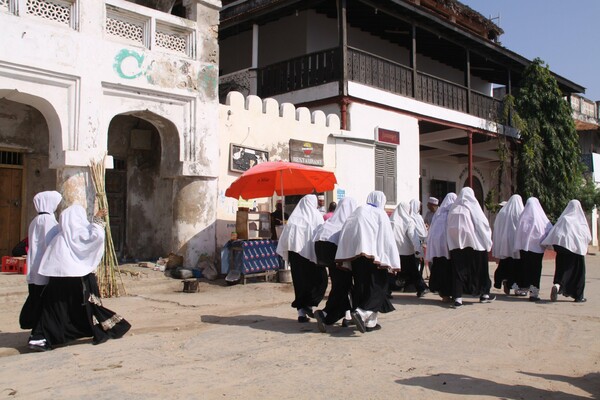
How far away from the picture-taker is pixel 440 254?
7902mm

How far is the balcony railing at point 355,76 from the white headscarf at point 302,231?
7127 millimetres

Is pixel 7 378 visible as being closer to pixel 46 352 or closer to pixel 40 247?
pixel 46 352

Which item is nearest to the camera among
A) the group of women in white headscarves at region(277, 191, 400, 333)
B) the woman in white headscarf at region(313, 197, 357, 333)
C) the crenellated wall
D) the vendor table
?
the group of women in white headscarves at region(277, 191, 400, 333)

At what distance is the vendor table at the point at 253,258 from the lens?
928 centimetres

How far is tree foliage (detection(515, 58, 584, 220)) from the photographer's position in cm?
1741

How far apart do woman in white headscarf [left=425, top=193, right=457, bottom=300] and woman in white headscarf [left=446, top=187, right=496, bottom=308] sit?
193mm

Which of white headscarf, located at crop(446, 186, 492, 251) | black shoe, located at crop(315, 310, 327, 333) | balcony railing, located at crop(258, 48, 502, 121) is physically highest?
balcony railing, located at crop(258, 48, 502, 121)

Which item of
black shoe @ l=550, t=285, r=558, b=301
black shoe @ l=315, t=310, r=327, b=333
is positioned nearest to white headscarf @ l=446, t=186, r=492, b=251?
black shoe @ l=550, t=285, r=558, b=301

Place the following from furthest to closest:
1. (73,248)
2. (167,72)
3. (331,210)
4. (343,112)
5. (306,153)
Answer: (343,112)
(306,153)
(331,210)
(167,72)
(73,248)

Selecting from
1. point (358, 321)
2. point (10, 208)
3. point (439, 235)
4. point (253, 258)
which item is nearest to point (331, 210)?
point (253, 258)

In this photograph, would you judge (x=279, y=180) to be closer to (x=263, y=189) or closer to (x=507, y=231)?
(x=263, y=189)

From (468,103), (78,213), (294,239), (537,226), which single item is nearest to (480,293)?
(537,226)

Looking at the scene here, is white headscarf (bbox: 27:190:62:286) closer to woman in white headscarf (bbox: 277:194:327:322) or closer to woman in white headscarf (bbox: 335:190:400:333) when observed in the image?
woman in white headscarf (bbox: 277:194:327:322)

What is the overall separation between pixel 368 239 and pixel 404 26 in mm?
11302
